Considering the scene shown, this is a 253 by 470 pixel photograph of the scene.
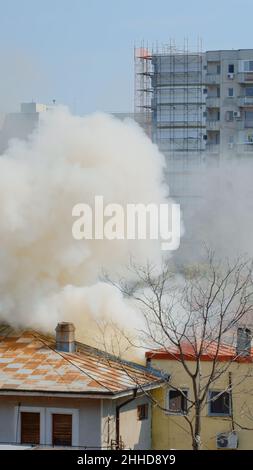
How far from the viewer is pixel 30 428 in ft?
68.5

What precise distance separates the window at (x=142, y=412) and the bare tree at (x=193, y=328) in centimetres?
26

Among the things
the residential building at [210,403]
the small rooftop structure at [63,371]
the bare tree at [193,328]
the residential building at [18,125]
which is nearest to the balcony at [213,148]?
the residential building at [18,125]

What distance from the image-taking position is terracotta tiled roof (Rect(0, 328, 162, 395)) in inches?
818

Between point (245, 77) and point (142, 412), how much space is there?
40.9m

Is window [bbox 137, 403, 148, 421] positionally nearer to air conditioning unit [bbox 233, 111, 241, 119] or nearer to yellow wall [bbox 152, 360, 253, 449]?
yellow wall [bbox 152, 360, 253, 449]

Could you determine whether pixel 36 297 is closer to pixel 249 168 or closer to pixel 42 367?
pixel 42 367

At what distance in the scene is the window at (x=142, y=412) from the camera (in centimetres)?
2177

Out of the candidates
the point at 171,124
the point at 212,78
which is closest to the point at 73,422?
the point at 171,124

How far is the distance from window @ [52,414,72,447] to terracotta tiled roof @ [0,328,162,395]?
508mm

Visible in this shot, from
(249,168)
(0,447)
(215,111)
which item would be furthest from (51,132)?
(215,111)

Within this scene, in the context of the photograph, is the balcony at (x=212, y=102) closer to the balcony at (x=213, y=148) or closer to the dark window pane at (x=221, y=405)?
the balcony at (x=213, y=148)

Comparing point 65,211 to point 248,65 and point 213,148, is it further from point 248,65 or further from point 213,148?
point 248,65

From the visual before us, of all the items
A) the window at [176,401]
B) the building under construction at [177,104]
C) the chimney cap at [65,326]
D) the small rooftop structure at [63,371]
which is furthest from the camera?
the building under construction at [177,104]

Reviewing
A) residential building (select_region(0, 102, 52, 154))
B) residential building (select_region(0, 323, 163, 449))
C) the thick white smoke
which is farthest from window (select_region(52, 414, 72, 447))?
residential building (select_region(0, 102, 52, 154))
